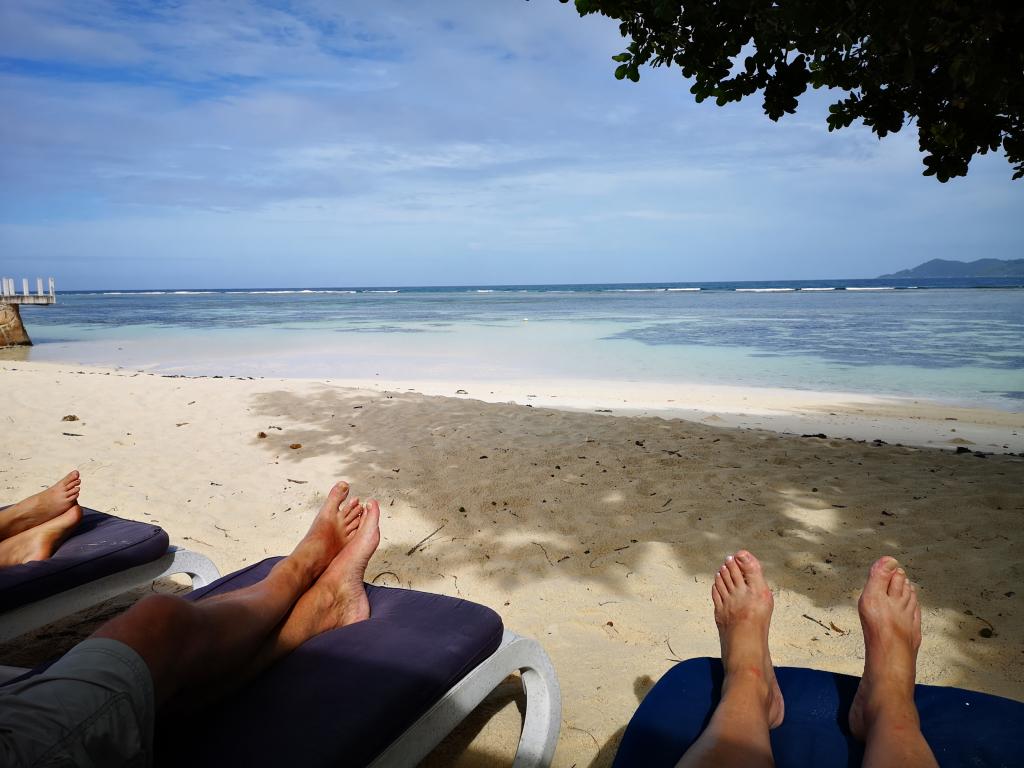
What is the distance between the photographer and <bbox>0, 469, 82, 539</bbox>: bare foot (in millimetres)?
2891

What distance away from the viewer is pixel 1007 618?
9.25ft

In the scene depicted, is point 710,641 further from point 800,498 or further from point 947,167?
point 947,167

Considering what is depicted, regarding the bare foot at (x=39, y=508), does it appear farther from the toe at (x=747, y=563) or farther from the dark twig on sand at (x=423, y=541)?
the toe at (x=747, y=563)

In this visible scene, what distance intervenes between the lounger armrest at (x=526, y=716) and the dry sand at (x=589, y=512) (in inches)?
5.9

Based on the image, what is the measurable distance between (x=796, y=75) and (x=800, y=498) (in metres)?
2.55

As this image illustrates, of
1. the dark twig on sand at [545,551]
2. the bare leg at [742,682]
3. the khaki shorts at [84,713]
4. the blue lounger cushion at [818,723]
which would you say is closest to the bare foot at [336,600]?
the khaki shorts at [84,713]

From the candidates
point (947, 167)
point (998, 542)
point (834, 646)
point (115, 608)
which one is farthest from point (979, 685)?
point (115, 608)

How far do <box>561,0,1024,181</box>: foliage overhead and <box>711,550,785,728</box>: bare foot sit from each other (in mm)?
1941

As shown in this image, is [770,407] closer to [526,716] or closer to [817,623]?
[817,623]

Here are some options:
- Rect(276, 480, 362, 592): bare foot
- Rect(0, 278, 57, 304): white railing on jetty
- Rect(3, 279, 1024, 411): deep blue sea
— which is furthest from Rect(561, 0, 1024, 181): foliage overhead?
Rect(0, 278, 57, 304): white railing on jetty

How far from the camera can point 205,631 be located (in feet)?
5.59

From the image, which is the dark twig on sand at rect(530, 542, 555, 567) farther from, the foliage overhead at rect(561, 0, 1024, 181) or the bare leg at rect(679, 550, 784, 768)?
the foliage overhead at rect(561, 0, 1024, 181)

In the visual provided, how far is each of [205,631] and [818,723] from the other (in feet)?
5.38

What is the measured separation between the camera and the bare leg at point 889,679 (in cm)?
154
